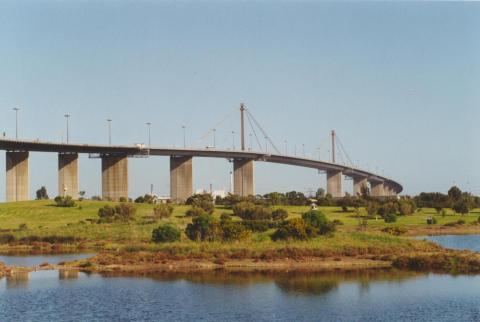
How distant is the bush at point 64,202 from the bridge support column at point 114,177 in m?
20.1

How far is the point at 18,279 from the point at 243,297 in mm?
17226

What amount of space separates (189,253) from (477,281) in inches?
886

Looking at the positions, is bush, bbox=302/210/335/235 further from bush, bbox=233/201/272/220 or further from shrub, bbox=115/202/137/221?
shrub, bbox=115/202/137/221

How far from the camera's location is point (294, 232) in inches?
2510

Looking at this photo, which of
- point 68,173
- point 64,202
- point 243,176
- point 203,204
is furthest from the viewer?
point 243,176

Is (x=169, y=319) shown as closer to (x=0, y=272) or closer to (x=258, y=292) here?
(x=258, y=292)

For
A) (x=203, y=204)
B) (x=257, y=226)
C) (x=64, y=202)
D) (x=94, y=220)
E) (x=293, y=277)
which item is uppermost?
(x=64, y=202)

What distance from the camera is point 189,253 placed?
60500 millimetres

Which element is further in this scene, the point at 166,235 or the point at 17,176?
the point at 17,176

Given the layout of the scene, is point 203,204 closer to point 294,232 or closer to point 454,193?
point 294,232

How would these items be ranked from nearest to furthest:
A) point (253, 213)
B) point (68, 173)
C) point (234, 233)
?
1. point (234, 233)
2. point (253, 213)
3. point (68, 173)

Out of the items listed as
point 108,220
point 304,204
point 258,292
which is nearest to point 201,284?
point 258,292

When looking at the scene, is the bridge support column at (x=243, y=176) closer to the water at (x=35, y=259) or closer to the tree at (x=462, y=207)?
the tree at (x=462, y=207)

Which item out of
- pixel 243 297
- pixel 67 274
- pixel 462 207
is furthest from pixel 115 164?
pixel 243 297
